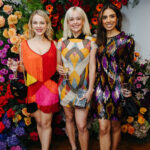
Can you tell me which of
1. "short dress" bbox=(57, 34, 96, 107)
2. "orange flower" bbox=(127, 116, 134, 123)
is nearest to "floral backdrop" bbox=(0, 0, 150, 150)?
"orange flower" bbox=(127, 116, 134, 123)

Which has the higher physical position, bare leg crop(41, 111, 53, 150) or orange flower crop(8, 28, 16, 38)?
orange flower crop(8, 28, 16, 38)

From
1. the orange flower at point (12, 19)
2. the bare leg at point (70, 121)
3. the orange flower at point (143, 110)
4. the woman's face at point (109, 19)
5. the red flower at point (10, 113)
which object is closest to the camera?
the woman's face at point (109, 19)

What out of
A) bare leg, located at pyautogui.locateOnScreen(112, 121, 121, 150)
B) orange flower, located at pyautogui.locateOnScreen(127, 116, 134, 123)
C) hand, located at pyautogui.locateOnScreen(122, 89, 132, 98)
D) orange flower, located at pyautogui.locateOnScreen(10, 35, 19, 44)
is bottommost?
orange flower, located at pyautogui.locateOnScreen(127, 116, 134, 123)

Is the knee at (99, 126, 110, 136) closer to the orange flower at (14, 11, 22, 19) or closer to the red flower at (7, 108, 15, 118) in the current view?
the red flower at (7, 108, 15, 118)

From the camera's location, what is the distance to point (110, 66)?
1.94 meters

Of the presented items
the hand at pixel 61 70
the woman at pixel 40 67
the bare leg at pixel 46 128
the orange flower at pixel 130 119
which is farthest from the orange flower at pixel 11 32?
the orange flower at pixel 130 119

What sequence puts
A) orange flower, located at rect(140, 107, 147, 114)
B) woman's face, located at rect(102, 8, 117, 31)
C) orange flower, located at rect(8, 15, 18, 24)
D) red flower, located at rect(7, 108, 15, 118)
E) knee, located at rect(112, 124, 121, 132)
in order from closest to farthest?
woman's face, located at rect(102, 8, 117, 31), knee, located at rect(112, 124, 121, 132), red flower, located at rect(7, 108, 15, 118), orange flower, located at rect(8, 15, 18, 24), orange flower, located at rect(140, 107, 147, 114)

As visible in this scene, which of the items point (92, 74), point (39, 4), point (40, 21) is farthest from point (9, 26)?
point (92, 74)

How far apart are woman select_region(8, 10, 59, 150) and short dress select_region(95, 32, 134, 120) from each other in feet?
1.74

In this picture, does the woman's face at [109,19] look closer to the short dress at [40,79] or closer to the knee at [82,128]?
the short dress at [40,79]

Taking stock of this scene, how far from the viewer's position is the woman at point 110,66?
6.24 ft

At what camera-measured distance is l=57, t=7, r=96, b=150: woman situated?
2027 mm

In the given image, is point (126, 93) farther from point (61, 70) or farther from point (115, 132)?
point (61, 70)

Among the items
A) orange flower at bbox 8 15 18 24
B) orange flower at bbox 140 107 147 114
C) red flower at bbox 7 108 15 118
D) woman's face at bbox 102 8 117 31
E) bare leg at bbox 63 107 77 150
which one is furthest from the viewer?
orange flower at bbox 140 107 147 114
